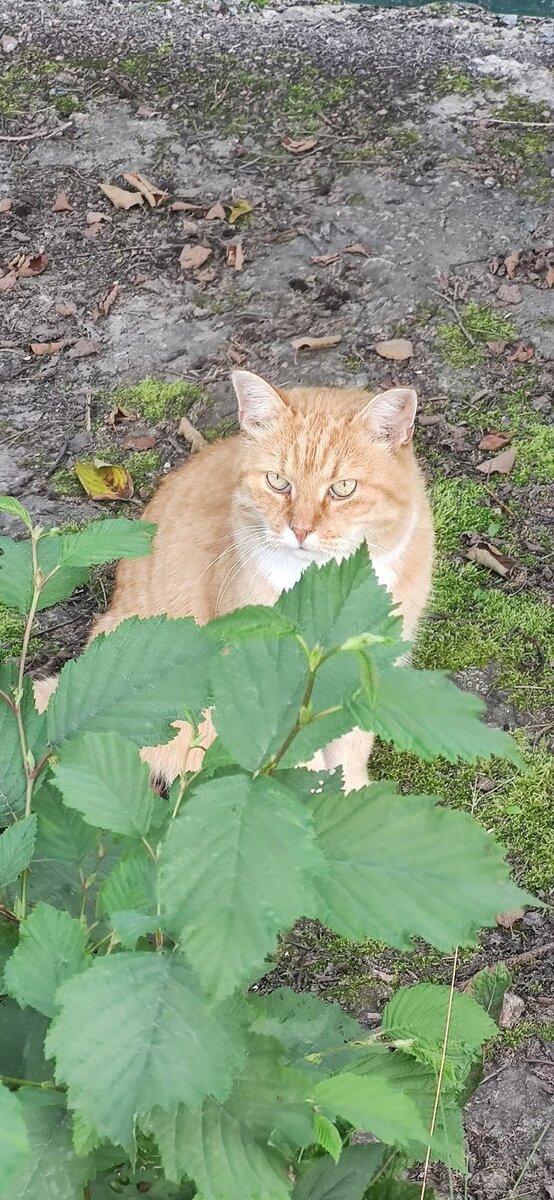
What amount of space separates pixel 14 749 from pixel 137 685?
0.17 m

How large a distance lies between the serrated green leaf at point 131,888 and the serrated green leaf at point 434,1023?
510mm

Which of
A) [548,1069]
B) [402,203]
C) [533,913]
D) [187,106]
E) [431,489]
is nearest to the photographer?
[548,1069]

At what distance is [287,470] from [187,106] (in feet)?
14.7

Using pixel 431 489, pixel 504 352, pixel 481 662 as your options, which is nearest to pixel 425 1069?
pixel 481 662

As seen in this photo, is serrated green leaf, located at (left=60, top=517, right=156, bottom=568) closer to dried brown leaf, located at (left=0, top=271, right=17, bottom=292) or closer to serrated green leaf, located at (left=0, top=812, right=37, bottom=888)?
serrated green leaf, located at (left=0, top=812, right=37, bottom=888)

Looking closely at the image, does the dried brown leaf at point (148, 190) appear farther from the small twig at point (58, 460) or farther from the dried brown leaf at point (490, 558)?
the dried brown leaf at point (490, 558)

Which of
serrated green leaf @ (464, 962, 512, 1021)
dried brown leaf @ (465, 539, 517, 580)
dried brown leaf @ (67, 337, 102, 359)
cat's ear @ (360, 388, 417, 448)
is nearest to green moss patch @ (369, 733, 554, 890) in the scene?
dried brown leaf @ (465, 539, 517, 580)

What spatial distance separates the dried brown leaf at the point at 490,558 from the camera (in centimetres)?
418

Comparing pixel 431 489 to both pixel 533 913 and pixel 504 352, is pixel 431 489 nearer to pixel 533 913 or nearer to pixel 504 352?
pixel 504 352

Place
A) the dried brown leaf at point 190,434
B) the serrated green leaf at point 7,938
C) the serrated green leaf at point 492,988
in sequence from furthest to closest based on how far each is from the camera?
the dried brown leaf at point 190,434, the serrated green leaf at point 492,988, the serrated green leaf at point 7,938

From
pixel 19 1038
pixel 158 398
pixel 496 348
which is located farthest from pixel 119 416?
pixel 19 1038

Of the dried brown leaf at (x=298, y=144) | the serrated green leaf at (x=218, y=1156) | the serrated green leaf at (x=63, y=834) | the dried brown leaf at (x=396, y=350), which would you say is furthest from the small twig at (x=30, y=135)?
the serrated green leaf at (x=218, y=1156)

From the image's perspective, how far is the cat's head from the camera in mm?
3230

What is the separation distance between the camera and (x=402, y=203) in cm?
593
